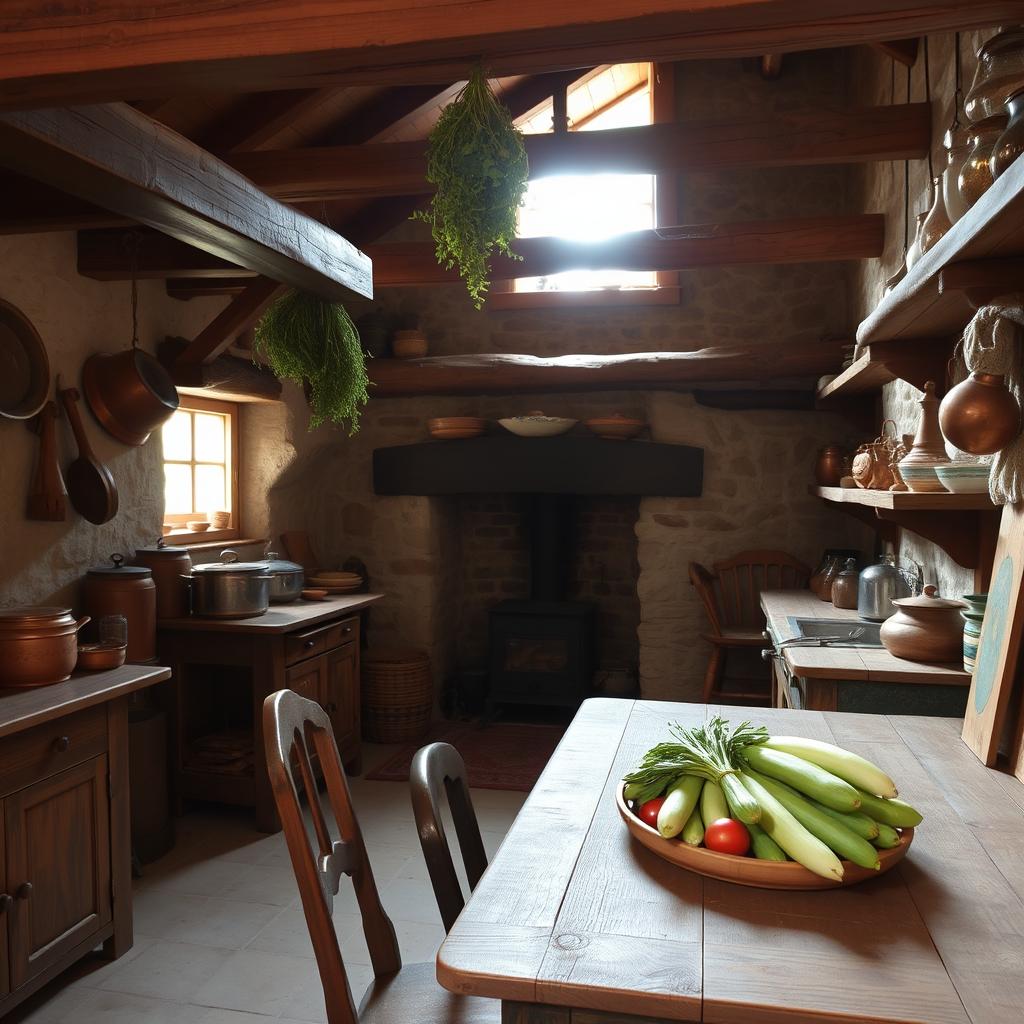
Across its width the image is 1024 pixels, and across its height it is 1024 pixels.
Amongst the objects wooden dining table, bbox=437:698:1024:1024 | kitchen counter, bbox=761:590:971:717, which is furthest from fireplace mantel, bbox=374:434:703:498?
wooden dining table, bbox=437:698:1024:1024

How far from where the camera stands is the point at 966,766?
1833 mm

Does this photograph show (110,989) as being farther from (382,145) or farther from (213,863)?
(382,145)

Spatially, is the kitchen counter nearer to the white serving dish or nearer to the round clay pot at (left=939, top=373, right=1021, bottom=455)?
the white serving dish

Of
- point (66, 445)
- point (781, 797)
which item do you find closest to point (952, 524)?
point (781, 797)

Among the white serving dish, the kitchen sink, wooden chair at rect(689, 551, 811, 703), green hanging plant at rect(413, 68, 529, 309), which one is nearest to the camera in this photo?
green hanging plant at rect(413, 68, 529, 309)

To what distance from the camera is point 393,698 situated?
5066 millimetres

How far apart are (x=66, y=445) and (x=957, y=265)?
3115mm

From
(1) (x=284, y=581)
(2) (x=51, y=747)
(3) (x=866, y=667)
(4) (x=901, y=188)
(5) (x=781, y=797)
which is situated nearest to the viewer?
(5) (x=781, y=797)

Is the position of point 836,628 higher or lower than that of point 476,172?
lower

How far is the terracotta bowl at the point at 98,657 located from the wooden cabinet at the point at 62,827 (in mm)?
49

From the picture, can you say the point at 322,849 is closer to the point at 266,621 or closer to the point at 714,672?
the point at 266,621

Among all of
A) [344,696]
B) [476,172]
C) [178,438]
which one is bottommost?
[344,696]

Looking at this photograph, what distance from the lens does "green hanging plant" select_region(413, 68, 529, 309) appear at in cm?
170

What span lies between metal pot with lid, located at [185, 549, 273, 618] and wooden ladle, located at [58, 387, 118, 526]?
1.61ft
